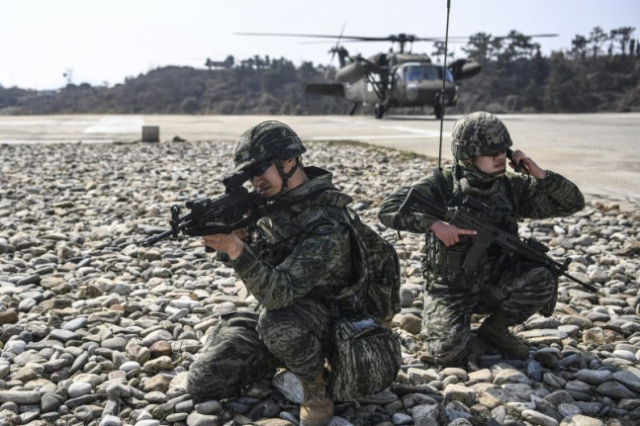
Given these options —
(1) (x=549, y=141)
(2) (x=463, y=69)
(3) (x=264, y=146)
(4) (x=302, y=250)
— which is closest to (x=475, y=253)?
(4) (x=302, y=250)

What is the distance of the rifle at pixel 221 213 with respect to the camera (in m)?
2.84

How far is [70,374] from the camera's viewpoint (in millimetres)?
3670

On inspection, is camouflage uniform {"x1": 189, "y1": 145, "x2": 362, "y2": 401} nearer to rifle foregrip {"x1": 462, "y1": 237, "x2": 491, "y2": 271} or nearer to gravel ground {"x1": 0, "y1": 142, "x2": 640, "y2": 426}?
gravel ground {"x1": 0, "y1": 142, "x2": 640, "y2": 426}

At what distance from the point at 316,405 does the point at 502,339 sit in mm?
1308

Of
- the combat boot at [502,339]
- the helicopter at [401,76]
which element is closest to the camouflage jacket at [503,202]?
the combat boot at [502,339]

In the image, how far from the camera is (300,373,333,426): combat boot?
307 centimetres

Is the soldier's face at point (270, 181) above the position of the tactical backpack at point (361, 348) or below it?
above

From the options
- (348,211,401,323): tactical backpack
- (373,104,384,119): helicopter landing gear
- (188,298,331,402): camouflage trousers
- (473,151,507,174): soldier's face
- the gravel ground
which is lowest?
the gravel ground

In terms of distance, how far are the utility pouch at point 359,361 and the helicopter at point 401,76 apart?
2068 centimetres

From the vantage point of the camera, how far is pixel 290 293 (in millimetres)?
3037

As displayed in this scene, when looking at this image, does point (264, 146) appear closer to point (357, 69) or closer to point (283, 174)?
point (283, 174)

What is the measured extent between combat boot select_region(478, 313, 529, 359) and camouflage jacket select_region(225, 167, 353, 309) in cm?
105

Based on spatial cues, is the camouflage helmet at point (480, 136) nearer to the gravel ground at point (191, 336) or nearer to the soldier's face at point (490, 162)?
the soldier's face at point (490, 162)

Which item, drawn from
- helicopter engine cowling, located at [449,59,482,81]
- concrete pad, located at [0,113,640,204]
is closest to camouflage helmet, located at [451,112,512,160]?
concrete pad, located at [0,113,640,204]
